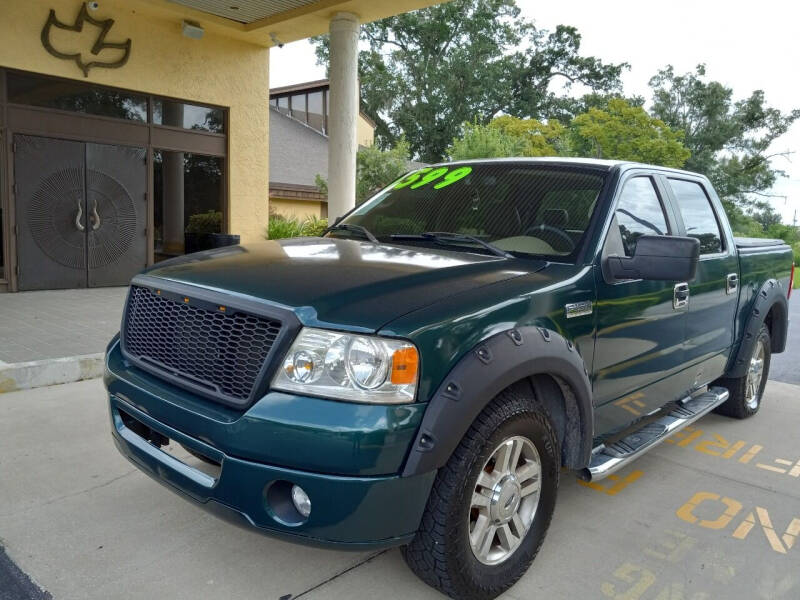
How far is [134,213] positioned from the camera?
1092 centimetres

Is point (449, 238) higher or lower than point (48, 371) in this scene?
higher

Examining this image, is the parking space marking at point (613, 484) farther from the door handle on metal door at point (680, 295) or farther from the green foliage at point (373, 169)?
the green foliage at point (373, 169)

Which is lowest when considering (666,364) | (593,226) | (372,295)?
(666,364)

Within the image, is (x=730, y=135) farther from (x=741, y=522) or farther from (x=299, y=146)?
(x=741, y=522)

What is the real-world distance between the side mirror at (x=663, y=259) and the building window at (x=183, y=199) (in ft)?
32.2

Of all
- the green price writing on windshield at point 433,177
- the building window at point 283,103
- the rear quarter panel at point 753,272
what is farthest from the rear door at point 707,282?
the building window at point 283,103

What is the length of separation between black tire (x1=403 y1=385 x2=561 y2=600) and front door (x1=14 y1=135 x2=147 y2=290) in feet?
30.4

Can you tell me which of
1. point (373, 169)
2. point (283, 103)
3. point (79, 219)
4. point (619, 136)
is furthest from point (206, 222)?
point (619, 136)

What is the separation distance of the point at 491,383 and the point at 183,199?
415 inches

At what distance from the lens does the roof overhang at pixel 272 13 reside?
1017 cm

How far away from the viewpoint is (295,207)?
71.7ft

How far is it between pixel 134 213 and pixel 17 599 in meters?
9.36

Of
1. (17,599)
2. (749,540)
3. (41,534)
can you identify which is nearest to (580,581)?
(749,540)

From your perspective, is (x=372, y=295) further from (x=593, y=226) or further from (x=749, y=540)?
(x=749, y=540)
